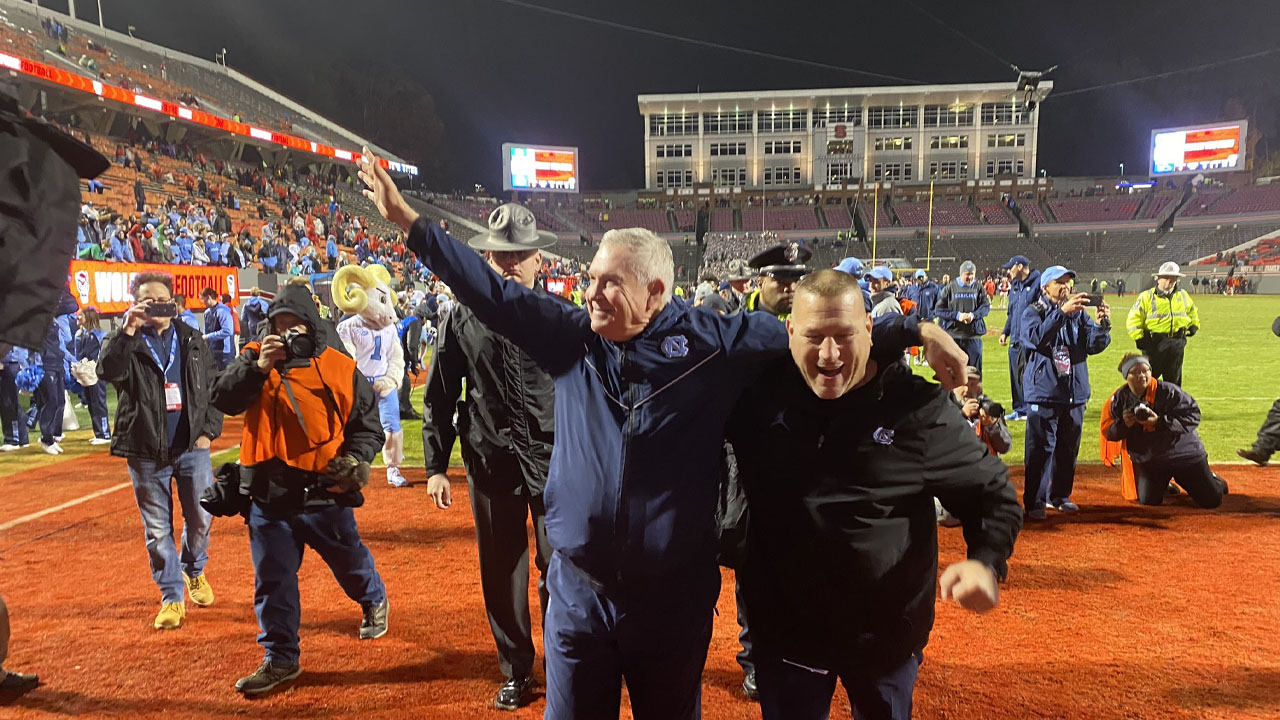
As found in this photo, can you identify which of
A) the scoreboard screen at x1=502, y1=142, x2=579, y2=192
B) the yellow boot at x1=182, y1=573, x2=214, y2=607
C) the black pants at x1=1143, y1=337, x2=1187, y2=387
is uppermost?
the scoreboard screen at x1=502, y1=142, x2=579, y2=192

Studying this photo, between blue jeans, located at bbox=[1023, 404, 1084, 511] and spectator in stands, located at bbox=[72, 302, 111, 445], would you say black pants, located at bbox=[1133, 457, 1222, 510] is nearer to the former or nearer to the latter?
blue jeans, located at bbox=[1023, 404, 1084, 511]

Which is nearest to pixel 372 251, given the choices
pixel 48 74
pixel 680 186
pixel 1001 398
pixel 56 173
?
pixel 48 74

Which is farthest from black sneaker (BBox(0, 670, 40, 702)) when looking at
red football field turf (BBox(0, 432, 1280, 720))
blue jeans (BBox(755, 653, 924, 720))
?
blue jeans (BBox(755, 653, 924, 720))

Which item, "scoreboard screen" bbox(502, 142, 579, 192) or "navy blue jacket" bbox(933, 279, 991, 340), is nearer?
"navy blue jacket" bbox(933, 279, 991, 340)

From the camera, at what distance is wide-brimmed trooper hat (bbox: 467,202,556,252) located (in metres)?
3.52

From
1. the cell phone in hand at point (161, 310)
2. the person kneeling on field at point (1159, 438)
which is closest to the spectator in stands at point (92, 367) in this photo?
the cell phone in hand at point (161, 310)

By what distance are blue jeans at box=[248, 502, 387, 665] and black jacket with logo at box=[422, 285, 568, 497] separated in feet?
2.76

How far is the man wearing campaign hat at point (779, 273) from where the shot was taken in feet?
15.0

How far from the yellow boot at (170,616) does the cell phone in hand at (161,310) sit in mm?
2013

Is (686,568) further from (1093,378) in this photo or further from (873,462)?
(1093,378)

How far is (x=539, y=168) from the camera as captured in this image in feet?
212

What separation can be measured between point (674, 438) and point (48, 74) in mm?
34044

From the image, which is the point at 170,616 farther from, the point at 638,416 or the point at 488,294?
the point at 638,416

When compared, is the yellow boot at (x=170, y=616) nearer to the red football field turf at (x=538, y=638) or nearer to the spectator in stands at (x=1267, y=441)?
the red football field turf at (x=538, y=638)
